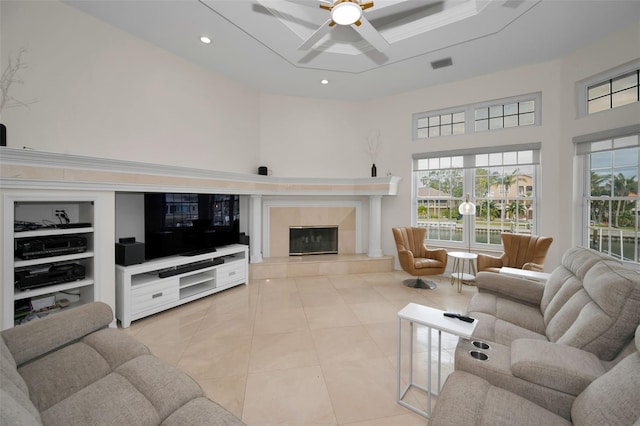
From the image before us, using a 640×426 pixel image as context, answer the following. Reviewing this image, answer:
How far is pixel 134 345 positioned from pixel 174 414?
27.5 inches

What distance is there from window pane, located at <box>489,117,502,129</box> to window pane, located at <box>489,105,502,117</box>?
66 millimetres

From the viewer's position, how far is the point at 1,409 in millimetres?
706

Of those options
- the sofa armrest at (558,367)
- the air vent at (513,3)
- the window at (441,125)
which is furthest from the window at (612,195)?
the sofa armrest at (558,367)

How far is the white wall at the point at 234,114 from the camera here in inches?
104

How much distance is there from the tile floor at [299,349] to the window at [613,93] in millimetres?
2986

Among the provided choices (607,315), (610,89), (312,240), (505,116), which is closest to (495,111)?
(505,116)

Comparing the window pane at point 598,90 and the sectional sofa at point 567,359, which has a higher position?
the window pane at point 598,90

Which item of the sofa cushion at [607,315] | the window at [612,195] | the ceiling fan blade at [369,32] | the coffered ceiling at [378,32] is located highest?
the coffered ceiling at [378,32]

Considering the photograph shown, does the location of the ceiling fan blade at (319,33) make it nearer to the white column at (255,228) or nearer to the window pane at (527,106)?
the white column at (255,228)

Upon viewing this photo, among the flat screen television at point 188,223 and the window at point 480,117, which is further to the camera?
the window at point 480,117

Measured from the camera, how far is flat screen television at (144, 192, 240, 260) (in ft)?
10.6

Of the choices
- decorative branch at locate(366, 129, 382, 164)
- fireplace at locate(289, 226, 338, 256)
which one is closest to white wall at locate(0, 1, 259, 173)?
fireplace at locate(289, 226, 338, 256)

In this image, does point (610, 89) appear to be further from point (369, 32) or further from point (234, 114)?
point (234, 114)

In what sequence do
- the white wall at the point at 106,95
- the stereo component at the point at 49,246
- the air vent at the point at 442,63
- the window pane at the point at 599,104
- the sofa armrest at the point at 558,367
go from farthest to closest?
the air vent at the point at 442,63
the window pane at the point at 599,104
the white wall at the point at 106,95
the stereo component at the point at 49,246
the sofa armrest at the point at 558,367
